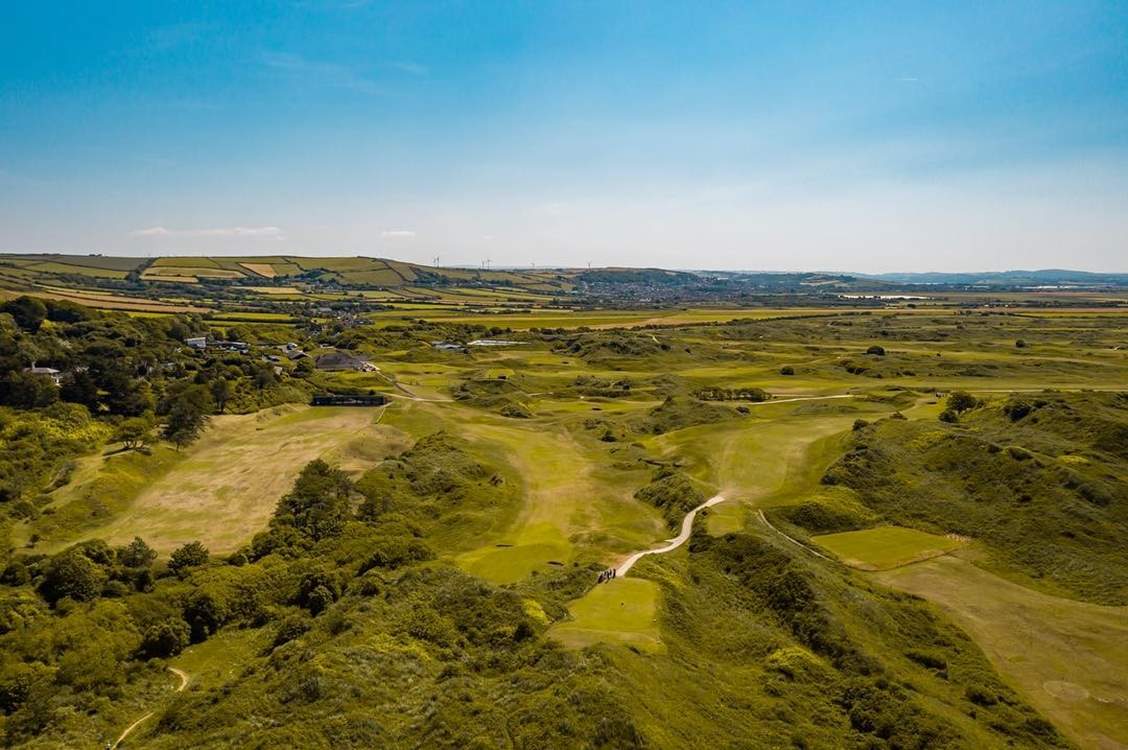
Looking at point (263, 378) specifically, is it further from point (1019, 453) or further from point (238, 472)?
point (1019, 453)

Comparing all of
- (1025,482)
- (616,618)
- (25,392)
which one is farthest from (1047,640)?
(25,392)

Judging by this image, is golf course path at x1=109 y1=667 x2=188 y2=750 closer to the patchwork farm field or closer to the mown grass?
the patchwork farm field

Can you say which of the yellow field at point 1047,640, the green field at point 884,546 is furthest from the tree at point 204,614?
the yellow field at point 1047,640

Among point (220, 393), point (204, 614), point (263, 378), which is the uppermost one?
point (263, 378)

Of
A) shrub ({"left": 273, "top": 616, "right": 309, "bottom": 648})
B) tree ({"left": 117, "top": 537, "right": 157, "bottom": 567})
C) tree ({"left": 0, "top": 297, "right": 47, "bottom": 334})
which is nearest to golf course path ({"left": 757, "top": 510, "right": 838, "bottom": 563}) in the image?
shrub ({"left": 273, "top": 616, "right": 309, "bottom": 648})

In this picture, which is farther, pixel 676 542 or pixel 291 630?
pixel 676 542

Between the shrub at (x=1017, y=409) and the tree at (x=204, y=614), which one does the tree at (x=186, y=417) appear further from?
the shrub at (x=1017, y=409)

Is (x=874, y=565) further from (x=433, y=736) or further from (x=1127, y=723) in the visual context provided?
(x=433, y=736)
